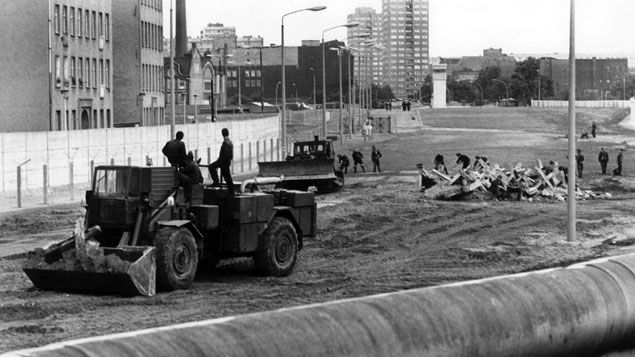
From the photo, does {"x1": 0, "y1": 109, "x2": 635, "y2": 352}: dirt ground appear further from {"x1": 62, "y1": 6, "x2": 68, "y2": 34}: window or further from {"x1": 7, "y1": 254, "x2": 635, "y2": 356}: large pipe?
{"x1": 62, "y1": 6, "x2": 68, "y2": 34}: window

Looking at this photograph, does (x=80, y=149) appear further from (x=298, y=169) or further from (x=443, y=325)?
(x=443, y=325)

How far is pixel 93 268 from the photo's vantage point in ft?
62.5

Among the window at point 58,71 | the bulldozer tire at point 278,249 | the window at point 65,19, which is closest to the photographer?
the bulldozer tire at point 278,249

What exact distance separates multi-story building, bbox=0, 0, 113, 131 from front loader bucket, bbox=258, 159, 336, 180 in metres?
23.8

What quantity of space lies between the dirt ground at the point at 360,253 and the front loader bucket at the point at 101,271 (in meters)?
0.22

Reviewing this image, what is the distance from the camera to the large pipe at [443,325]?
261 inches

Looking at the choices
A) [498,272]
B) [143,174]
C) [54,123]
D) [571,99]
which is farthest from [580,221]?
[54,123]

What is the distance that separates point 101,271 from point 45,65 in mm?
47736

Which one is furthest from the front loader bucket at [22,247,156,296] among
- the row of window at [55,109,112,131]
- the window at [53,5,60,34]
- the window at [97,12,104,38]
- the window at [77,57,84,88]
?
the window at [97,12,104,38]

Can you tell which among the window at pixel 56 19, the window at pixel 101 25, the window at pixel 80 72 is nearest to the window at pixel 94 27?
the window at pixel 101 25

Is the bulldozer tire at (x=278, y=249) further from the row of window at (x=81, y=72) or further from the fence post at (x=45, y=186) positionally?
the row of window at (x=81, y=72)

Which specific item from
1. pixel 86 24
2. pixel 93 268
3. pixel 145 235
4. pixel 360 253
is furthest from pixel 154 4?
pixel 93 268

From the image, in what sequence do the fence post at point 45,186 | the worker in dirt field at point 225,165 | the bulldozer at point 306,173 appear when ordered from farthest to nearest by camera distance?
the bulldozer at point 306,173, the fence post at point 45,186, the worker in dirt field at point 225,165

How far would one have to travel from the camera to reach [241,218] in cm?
2081
